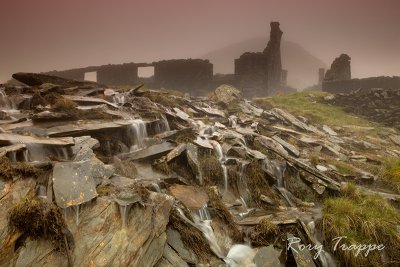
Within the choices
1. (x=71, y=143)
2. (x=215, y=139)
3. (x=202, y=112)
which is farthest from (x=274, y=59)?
(x=71, y=143)

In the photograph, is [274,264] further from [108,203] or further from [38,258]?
[38,258]

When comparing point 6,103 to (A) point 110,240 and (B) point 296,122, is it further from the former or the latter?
(B) point 296,122

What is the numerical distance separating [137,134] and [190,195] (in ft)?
12.6

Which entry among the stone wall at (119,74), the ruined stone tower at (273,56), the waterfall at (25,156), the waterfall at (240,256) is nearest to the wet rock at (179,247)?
the waterfall at (240,256)

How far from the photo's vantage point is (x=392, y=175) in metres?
9.49

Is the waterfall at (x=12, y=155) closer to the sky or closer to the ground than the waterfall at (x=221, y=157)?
closer to the sky

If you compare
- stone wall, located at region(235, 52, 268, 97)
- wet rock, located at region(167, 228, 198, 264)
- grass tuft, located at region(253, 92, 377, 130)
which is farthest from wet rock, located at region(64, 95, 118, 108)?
stone wall, located at region(235, 52, 268, 97)

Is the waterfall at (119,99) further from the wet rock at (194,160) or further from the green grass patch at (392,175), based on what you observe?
the green grass patch at (392,175)

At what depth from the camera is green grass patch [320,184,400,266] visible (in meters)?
5.56

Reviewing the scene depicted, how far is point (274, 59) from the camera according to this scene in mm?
31328

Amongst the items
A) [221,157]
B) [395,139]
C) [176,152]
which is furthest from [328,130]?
[176,152]

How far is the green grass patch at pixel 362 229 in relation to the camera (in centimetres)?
556

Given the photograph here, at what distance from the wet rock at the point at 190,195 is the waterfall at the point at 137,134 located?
9.80 ft

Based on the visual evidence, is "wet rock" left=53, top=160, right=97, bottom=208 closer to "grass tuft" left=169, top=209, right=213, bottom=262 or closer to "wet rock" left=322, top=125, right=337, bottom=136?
"grass tuft" left=169, top=209, right=213, bottom=262
